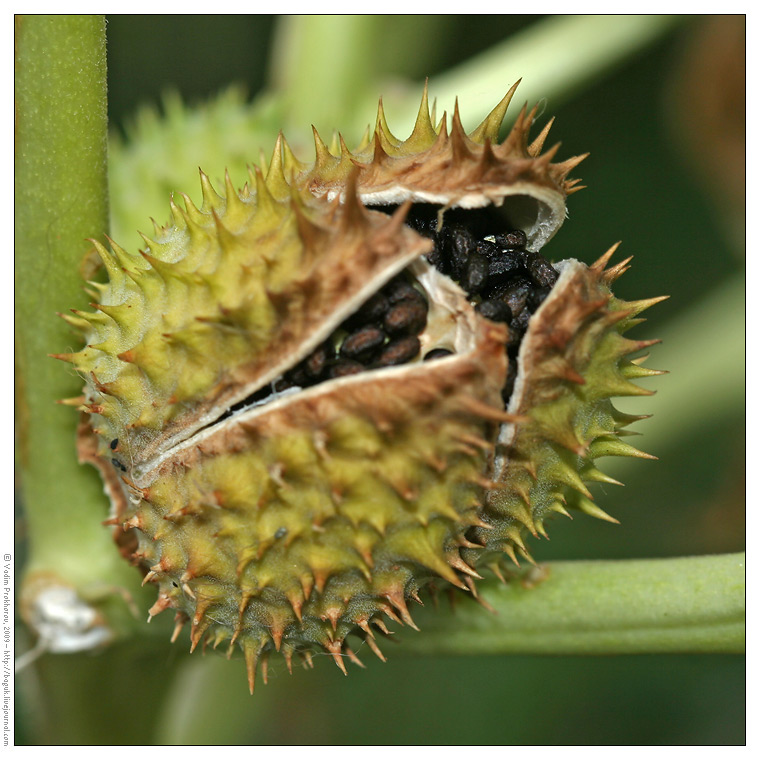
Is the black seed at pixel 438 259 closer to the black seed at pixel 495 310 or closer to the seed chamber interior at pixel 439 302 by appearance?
the seed chamber interior at pixel 439 302

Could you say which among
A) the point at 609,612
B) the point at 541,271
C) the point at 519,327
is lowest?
the point at 609,612

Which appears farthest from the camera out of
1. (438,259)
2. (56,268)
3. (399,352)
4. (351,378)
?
(56,268)

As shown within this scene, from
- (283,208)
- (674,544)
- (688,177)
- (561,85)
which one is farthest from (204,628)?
(688,177)

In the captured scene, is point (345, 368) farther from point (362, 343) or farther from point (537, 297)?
point (537, 297)

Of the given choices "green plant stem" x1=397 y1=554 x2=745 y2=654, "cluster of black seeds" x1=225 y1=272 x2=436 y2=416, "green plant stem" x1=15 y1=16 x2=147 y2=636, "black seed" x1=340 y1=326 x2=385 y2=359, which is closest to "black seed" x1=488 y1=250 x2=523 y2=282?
"cluster of black seeds" x1=225 y1=272 x2=436 y2=416

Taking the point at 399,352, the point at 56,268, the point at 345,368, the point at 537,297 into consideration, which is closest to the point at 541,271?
the point at 537,297
